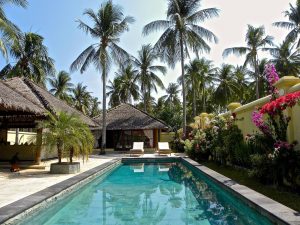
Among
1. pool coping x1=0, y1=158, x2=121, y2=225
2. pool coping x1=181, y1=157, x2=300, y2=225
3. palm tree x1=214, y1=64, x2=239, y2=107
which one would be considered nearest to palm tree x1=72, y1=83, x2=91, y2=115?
palm tree x1=214, y1=64, x2=239, y2=107

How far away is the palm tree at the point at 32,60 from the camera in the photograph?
27828 millimetres

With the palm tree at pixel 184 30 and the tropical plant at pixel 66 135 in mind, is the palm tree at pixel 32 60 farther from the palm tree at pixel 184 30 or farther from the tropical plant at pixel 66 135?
the tropical plant at pixel 66 135

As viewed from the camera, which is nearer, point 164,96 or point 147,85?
point 147,85

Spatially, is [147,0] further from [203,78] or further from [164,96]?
[164,96]

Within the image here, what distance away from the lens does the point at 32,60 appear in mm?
28312

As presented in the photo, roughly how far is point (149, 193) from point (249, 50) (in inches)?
1011

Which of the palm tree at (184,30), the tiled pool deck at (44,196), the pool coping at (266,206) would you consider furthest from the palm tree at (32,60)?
the pool coping at (266,206)

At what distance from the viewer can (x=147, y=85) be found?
35.9 meters

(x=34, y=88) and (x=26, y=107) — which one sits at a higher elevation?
(x=34, y=88)

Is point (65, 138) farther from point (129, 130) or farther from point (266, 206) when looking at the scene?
point (129, 130)

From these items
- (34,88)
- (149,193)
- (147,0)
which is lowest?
(149,193)

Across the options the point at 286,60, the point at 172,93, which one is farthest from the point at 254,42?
the point at 172,93

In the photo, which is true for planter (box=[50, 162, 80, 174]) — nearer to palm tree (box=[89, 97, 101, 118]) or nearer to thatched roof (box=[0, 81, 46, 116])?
thatched roof (box=[0, 81, 46, 116])

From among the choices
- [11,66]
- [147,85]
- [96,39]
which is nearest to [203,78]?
[147,85]
